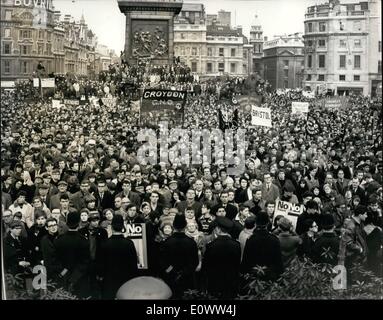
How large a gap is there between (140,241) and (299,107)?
11.4 ft

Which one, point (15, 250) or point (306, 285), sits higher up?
point (15, 250)

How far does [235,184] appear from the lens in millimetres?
10086

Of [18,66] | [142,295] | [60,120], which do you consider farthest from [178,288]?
[18,66]

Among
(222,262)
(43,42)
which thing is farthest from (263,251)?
(43,42)

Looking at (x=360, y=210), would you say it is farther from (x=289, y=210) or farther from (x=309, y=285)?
(x=309, y=285)

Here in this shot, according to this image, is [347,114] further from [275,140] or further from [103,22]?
[103,22]

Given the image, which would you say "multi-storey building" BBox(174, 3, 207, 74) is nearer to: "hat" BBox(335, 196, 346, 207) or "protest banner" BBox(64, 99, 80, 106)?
"protest banner" BBox(64, 99, 80, 106)

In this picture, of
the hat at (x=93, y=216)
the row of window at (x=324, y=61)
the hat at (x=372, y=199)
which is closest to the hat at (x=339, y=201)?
the hat at (x=372, y=199)

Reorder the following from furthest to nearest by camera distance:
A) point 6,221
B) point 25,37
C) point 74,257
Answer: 1. point 25,37
2. point 6,221
3. point 74,257

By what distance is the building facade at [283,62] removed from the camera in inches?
415

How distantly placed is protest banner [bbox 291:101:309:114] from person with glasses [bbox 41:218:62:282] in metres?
4.16

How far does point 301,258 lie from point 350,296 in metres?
0.89

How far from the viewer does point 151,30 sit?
1093cm

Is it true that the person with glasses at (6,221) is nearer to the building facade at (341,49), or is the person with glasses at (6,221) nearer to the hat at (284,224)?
the hat at (284,224)
